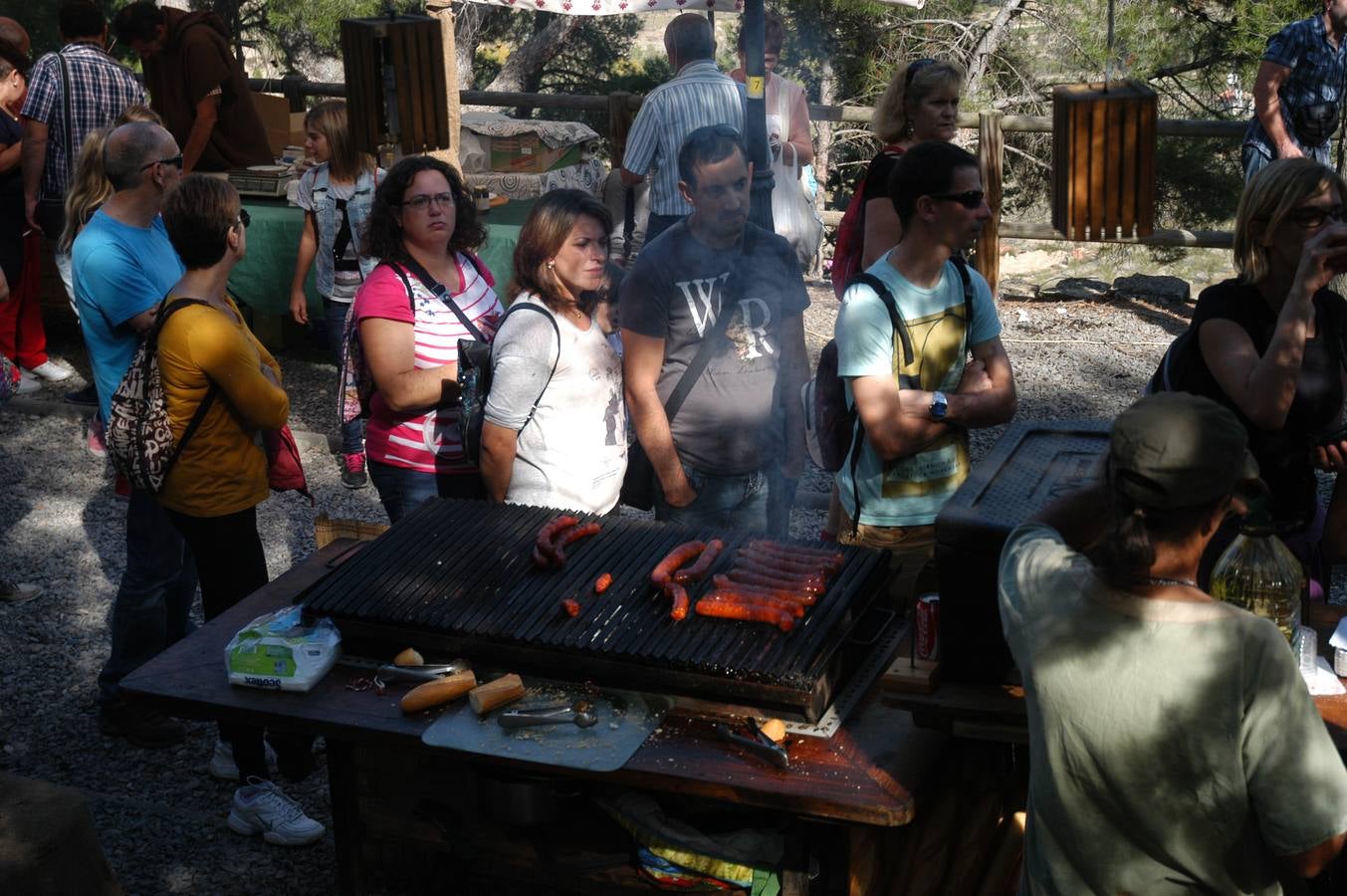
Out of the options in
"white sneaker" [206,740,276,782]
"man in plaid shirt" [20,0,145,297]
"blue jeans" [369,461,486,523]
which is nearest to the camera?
"blue jeans" [369,461,486,523]

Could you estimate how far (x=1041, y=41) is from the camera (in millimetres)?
12961

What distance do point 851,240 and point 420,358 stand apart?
1.81 m

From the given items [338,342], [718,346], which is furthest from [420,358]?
[338,342]

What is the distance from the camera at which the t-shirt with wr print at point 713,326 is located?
159 inches

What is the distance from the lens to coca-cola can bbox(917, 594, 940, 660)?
2.90 m

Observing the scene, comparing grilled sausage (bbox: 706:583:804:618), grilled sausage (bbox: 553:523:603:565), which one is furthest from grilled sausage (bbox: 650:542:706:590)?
grilled sausage (bbox: 553:523:603:565)

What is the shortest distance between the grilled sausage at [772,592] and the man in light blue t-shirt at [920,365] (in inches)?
17.6

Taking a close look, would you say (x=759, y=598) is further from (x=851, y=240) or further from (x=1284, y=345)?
(x=851, y=240)

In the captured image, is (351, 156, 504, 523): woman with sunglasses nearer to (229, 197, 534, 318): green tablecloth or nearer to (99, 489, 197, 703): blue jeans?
(99, 489, 197, 703): blue jeans

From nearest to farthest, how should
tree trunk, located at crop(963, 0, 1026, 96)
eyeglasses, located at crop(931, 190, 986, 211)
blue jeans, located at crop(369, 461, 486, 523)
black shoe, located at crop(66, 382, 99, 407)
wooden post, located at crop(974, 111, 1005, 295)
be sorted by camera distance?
eyeglasses, located at crop(931, 190, 986, 211)
blue jeans, located at crop(369, 461, 486, 523)
wooden post, located at crop(974, 111, 1005, 295)
black shoe, located at crop(66, 382, 99, 407)
tree trunk, located at crop(963, 0, 1026, 96)

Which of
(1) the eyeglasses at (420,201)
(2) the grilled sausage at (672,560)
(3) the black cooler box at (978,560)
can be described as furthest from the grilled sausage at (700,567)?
(1) the eyeglasses at (420,201)

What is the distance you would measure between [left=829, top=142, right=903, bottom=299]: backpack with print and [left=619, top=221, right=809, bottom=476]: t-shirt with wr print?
0.83 metres

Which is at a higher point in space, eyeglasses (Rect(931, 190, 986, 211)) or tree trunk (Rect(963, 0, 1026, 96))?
tree trunk (Rect(963, 0, 1026, 96))

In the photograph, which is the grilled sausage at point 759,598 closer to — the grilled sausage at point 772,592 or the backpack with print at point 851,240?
the grilled sausage at point 772,592
